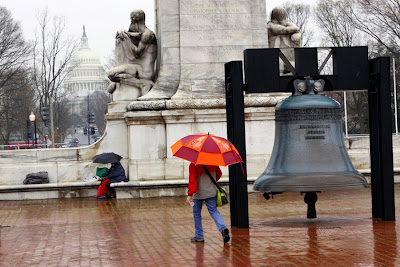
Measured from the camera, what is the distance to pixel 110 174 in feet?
69.2

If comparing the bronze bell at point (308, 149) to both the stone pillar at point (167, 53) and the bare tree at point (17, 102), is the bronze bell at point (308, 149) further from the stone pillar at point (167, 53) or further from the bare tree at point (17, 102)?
the bare tree at point (17, 102)

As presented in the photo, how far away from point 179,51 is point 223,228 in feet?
34.6

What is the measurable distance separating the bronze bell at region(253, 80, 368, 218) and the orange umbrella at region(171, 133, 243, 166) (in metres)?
1.13

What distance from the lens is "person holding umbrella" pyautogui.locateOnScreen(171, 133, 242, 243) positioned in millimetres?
11773

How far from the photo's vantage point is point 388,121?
1364 cm

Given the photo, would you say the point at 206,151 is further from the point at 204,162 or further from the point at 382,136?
the point at 382,136

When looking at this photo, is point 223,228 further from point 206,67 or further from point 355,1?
point 355,1

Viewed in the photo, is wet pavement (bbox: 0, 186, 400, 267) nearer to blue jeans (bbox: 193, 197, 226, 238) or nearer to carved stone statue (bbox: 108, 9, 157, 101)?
blue jeans (bbox: 193, 197, 226, 238)

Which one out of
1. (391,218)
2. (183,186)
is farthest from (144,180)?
(391,218)

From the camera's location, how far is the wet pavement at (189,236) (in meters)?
10.9

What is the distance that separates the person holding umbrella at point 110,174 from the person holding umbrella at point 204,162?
8813 mm

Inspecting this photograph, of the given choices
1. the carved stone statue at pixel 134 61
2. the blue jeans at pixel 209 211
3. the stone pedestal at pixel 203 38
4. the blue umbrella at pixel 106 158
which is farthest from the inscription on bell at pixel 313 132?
the carved stone statue at pixel 134 61

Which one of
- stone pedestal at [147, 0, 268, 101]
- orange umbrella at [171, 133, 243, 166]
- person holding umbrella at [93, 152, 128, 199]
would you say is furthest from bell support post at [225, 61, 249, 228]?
stone pedestal at [147, 0, 268, 101]

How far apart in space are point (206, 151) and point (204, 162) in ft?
0.62
